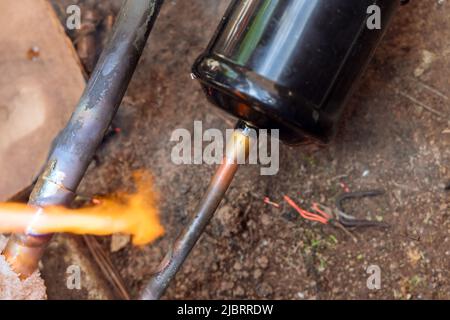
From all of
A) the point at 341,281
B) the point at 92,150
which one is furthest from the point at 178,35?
the point at 341,281

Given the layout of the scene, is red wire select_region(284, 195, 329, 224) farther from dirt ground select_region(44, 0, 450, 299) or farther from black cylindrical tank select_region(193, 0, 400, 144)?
black cylindrical tank select_region(193, 0, 400, 144)

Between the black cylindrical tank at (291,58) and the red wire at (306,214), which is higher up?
the black cylindrical tank at (291,58)

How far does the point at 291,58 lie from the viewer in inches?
53.2

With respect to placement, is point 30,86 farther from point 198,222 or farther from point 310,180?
point 310,180

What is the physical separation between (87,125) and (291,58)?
2.00ft

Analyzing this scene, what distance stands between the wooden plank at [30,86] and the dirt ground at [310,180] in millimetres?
261

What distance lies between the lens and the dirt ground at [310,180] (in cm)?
178

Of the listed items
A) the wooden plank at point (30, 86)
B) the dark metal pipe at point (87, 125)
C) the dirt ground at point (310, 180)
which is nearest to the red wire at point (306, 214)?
the dirt ground at point (310, 180)

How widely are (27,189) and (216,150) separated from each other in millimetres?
680

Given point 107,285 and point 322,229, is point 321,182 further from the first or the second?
point 107,285

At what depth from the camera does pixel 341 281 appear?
5.97 ft

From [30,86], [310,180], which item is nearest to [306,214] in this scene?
[310,180]

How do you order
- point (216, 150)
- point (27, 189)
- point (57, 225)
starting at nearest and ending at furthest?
1. point (57, 225)
2. point (27, 189)
3. point (216, 150)

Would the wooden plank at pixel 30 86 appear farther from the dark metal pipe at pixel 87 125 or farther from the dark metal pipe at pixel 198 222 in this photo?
the dark metal pipe at pixel 198 222
